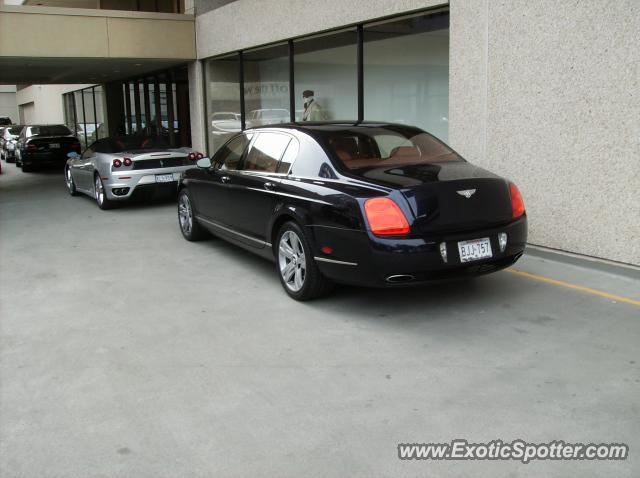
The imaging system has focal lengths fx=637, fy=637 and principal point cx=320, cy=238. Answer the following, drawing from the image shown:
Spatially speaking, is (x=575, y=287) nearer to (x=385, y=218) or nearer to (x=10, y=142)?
(x=385, y=218)

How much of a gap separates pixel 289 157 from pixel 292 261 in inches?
39.9

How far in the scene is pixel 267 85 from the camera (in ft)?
44.5

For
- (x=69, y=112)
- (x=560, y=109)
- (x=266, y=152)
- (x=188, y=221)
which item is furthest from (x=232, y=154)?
(x=69, y=112)

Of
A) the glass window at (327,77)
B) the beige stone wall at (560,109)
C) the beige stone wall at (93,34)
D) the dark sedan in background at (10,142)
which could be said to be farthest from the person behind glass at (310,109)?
the dark sedan in background at (10,142)

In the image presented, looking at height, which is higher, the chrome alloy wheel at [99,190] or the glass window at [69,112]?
the glass window at [69,112]

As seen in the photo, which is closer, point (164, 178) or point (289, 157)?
point (289, 157)

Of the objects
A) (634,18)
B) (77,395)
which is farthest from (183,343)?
(634,18)

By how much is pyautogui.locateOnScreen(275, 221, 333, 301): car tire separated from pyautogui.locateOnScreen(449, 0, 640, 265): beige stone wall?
3.10 meters

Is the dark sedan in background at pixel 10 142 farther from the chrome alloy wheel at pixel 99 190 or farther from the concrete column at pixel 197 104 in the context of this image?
the chrome alloy wheel at pixel 99 190

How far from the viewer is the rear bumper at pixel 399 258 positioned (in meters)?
4.82

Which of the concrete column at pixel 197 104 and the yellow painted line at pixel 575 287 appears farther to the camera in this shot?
the concrete column at pixel 197 104

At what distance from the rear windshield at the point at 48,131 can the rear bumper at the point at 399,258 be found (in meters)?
18.7

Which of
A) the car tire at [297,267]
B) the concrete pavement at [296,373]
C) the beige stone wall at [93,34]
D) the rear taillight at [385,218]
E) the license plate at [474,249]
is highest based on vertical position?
the beige stone wall at [93,34]

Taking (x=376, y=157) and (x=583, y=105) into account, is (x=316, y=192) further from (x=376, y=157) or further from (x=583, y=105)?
(x=583, y=105)
